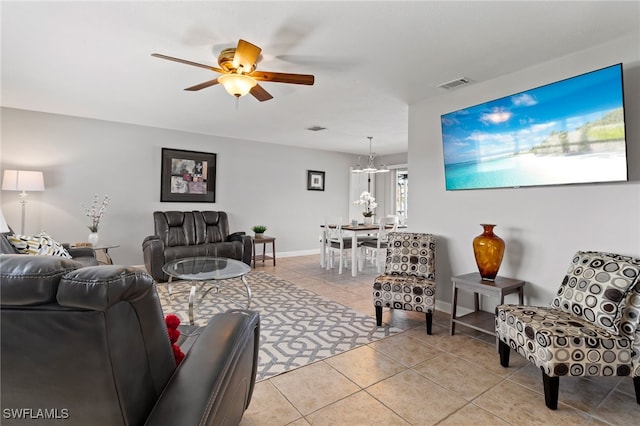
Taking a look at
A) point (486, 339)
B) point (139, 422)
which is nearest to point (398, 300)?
point (486, 339)

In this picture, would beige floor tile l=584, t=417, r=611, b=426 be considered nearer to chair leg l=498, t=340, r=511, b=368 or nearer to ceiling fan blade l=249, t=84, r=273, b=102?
chair leg l=498, t=340, r=511, b=368

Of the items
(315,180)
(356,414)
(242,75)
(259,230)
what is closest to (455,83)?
(242,75)

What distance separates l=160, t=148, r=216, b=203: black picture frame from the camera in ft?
17.2

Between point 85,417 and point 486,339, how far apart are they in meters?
2.82

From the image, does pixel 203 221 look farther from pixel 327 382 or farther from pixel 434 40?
pixel 434 40

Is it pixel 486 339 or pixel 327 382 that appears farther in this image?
pixel 486 339

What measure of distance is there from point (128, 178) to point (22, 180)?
1268 mm

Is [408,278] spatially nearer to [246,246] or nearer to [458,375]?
[458,375]

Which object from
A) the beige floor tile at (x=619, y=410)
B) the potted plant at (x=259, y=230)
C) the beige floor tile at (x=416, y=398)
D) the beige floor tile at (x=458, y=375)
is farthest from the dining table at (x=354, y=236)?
the beige floor tile at (x=619, y=410)

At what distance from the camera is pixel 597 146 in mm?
2242

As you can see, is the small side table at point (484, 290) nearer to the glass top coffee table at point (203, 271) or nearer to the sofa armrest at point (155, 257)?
the glass top coffee table at point (203, 271)

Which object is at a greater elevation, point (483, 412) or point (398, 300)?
point (398, 300)

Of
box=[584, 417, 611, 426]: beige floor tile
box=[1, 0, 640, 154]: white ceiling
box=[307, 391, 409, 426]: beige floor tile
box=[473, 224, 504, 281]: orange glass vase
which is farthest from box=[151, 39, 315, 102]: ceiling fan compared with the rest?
box=[584, 417, 611, 426]: beige floor tile

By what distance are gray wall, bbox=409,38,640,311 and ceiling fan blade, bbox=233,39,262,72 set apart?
2.11 metres
